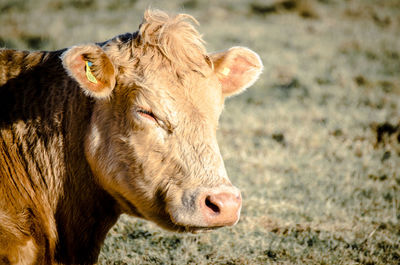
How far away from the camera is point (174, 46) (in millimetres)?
3068

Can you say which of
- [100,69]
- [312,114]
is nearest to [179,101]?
[100,69]

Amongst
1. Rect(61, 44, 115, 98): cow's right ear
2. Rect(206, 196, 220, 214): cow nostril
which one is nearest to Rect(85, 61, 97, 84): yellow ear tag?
Rect(61, 44, 115, 98): cow's right ear

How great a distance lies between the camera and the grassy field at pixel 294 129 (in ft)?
13.5

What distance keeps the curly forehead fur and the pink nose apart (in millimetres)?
822

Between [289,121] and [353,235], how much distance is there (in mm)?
3485

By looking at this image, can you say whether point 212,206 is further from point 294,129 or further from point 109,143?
point 294,129

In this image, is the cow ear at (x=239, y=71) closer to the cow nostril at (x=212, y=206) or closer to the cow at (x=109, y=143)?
the cow at (x=109, y=143)

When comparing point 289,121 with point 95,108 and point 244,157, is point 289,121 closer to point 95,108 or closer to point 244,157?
point 244,157

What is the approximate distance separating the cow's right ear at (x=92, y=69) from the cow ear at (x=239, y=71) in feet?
2.99

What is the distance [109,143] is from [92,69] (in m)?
0.49

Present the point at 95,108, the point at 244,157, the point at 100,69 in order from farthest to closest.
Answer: the point at 244,157, the point at 95,108, the point at 100,69

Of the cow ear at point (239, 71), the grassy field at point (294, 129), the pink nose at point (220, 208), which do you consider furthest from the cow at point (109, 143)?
the grassy field at point (294, 129)

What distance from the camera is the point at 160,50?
305 cm

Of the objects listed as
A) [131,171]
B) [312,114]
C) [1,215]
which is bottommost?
[312,114]
